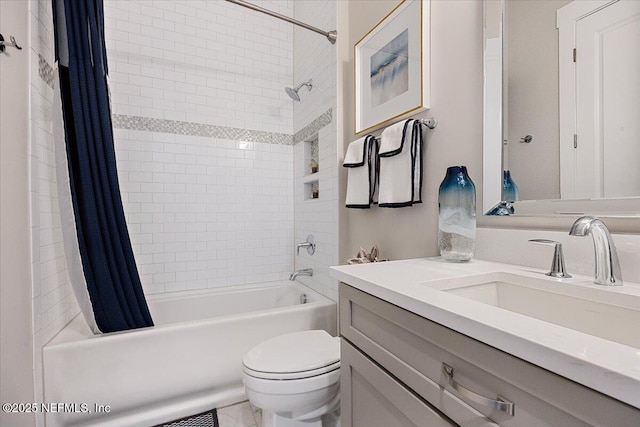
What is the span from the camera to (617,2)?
30.5 inches

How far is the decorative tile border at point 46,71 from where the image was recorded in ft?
4.48

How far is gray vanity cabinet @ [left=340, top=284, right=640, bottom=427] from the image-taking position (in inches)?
15.3

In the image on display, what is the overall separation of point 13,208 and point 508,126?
196 cm

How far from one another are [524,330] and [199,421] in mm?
1678

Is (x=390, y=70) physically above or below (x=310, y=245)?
above

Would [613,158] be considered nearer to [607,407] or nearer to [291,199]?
[607,407]

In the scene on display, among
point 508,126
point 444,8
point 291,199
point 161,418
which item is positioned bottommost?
point 161,418

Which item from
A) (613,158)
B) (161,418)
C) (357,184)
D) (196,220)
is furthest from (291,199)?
(613,158)

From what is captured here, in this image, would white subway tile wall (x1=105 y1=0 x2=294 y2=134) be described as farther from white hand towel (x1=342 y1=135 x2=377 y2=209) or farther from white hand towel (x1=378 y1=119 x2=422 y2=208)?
white hand towel (x1=378 y1=119 x2=422 y2=208)

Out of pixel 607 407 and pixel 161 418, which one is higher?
pixel 607 407

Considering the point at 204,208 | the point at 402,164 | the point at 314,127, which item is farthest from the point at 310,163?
the point at 402,164

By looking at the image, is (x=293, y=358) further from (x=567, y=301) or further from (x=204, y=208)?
(x=204, y=208)

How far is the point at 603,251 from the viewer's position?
27.2 inches

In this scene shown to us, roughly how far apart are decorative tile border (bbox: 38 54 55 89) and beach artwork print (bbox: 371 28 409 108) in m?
1.64
